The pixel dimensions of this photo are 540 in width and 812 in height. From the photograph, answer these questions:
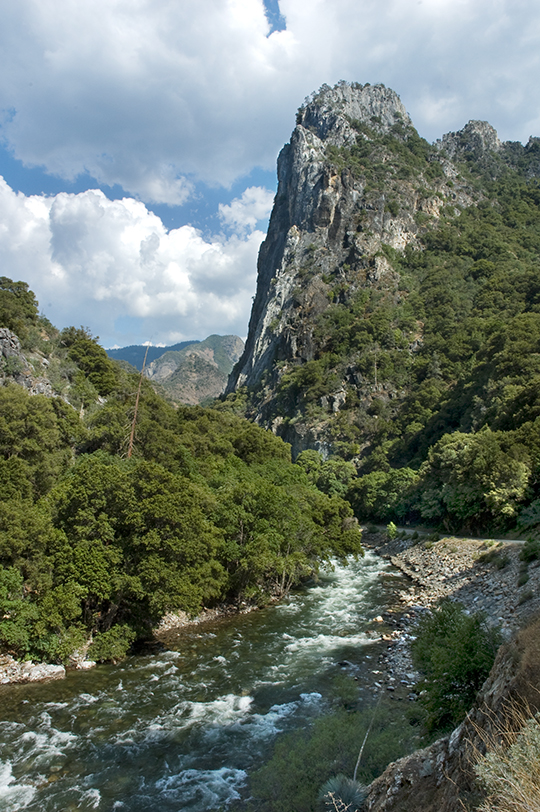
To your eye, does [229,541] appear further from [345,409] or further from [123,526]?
[345,409]

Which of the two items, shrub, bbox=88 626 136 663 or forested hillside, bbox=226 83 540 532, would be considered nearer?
shrub, bbox=88 626 136 663

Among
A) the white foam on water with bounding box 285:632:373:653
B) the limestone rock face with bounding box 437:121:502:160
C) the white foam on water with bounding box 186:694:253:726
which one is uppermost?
the limestone rock face with bounding box 437:121:502:160

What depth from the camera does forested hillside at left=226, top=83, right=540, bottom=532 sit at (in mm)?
40844

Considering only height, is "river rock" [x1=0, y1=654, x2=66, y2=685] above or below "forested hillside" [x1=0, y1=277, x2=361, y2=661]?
below

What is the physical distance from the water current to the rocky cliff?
201 feet

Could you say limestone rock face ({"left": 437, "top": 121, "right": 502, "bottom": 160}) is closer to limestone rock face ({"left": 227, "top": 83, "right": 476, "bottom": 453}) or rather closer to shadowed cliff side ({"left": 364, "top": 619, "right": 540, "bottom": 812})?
limestone rock face ({"left": 227, "top": 83, "right": 476, "bottom": 453})

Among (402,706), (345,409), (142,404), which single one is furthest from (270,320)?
(402,706)

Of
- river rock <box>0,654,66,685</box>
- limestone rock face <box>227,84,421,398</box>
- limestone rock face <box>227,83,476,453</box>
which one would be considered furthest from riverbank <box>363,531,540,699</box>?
limestone rock face <box>227,84,421,398</box>

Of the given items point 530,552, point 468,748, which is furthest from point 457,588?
point 468,748

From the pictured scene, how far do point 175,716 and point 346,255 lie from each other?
367 ft

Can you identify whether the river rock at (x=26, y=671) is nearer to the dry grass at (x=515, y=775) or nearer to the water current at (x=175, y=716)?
the water current at (x=175, y=716)

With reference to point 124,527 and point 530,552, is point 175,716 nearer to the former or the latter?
point 124,527

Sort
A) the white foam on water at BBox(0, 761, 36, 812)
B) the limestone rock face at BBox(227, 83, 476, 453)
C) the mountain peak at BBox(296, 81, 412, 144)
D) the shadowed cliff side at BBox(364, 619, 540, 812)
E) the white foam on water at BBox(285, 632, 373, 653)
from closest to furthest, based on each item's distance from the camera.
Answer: the shadowed cliff side at BBox(364, 619, 540, 812) < the white foam on water at BBox(0, 761, 36, 812) < the white foam on water at BBox(285, 632, 373, 653) < the limestone rock face at BBox(227, 83, 476, 453) < the mountain peak at BBox(296, 81, 412, 144)

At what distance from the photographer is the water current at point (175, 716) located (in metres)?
10.0
